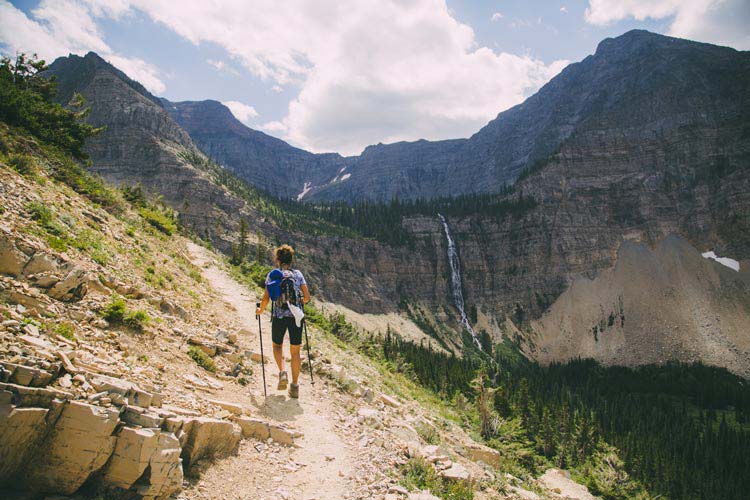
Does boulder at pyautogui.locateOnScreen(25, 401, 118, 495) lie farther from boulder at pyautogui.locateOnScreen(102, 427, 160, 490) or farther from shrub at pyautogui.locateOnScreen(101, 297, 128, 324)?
shrub at pyautogui.locateOnScreen(101, 297, 128, 324)

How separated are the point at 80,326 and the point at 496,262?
136596 millimetres

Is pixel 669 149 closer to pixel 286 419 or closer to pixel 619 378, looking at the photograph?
pixel 619 378

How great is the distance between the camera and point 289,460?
786 centimetres

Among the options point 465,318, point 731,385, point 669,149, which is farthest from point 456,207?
point 731,385

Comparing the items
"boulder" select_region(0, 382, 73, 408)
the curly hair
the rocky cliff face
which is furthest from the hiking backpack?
the rocky cliff face

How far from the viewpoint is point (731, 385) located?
86000 mm

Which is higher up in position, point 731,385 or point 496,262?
point 496,262

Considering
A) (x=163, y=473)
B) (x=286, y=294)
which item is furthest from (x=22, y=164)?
(x=163, y=473)

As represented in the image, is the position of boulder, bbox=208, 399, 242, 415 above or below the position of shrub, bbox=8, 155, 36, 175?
below

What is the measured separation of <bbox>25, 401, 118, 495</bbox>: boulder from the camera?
16.3 feet

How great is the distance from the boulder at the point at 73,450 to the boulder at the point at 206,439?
3.95ft

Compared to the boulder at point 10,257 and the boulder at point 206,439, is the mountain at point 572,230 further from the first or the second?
the boulder at point 206,439

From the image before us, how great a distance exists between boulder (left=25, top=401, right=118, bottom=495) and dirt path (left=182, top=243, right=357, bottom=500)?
4.62ft

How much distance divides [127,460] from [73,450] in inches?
26.4
